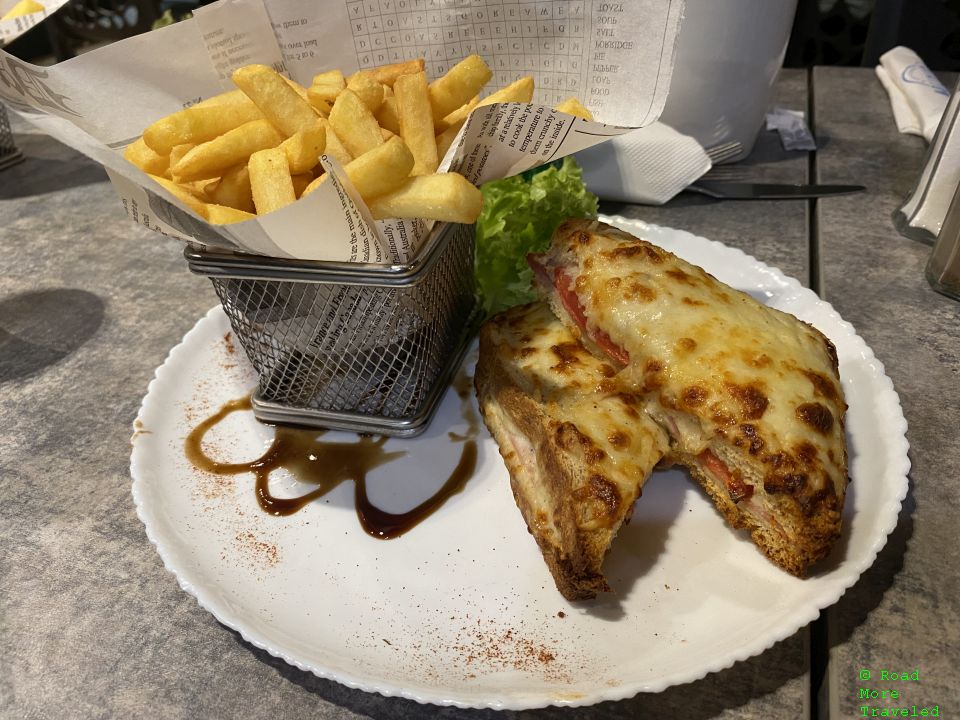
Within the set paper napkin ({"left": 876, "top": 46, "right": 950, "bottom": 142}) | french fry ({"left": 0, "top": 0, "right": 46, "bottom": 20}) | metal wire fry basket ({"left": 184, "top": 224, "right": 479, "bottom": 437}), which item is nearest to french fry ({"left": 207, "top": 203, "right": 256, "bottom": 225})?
metal wire fry basket ({"left": 184, "top": 224, "right": 479, "bottom": 437})

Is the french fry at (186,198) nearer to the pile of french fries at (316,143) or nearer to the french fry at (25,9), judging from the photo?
the pile of french fries at (316,143)

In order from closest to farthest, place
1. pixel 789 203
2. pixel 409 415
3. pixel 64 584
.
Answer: pixel 64 584 → pixel 409 415 → pixel 789 203

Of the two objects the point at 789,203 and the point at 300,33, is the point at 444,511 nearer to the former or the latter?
the point at 300,33

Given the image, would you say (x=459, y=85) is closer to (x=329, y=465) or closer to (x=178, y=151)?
(x=178, y=151)

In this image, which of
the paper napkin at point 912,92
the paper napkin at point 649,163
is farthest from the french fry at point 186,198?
the paper napkin at point 912,92

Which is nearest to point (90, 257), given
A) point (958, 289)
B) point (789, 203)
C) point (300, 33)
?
point (300, 33)

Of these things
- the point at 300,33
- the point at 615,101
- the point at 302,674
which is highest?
the point at 300,33
